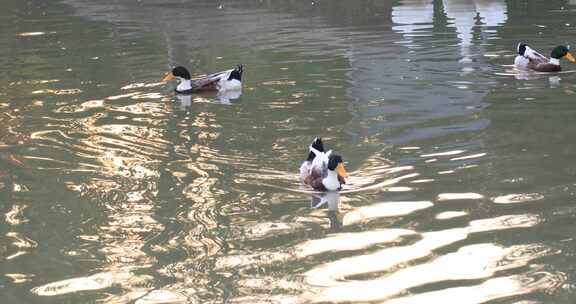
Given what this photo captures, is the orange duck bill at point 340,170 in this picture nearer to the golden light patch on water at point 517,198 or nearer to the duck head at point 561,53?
the golden light patch on water at point 517,198

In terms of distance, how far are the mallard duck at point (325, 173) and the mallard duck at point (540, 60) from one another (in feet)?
26.1

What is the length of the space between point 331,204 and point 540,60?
8.72 metres

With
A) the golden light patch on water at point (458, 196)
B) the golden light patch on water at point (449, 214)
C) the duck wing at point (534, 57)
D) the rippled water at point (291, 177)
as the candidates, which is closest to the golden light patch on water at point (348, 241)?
the rippled water at point (291, 177)

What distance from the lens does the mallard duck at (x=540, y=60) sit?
17766 mm

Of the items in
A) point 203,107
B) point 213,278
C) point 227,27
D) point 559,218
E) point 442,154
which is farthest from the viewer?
point 227,27

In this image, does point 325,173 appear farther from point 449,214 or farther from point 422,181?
point 449,214

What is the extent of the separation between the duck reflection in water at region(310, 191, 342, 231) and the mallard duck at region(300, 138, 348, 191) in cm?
9

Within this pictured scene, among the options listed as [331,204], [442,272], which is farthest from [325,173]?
[442,272]

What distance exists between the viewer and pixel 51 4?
34938 mm

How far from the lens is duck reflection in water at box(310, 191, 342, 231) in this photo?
973cm

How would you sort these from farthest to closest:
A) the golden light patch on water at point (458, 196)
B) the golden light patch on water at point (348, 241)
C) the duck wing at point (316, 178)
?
the duck wing at point (316, 178)
the golden light patch on water at point (458, 196)
the golden light patch on water at point (348, 241)

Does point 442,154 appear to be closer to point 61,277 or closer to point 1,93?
point 61,277

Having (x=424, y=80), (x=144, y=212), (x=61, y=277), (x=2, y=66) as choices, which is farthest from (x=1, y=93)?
(x=61, y=277)

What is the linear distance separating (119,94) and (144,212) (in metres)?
7.33
